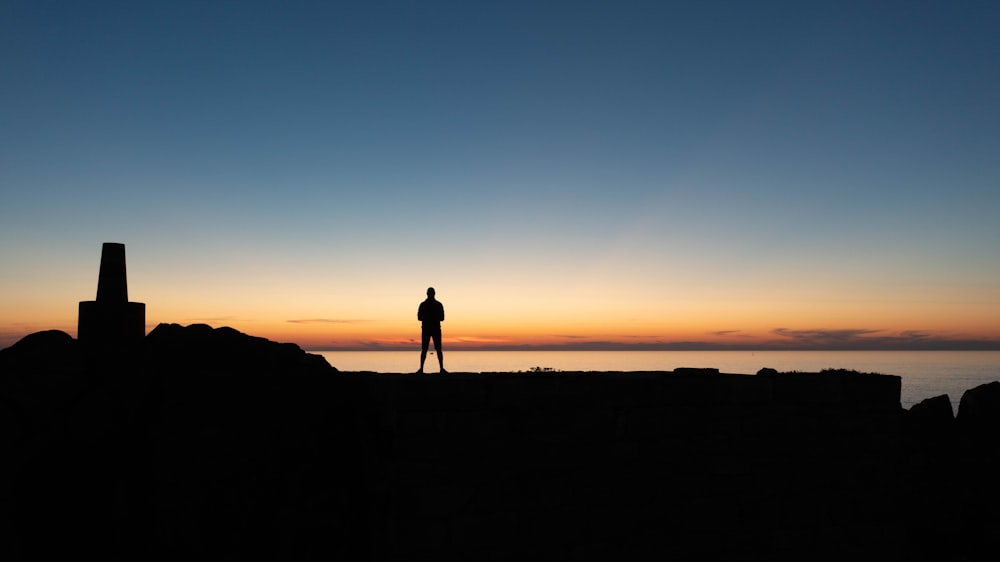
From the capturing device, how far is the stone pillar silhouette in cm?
789

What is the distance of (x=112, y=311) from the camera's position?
26.2 feet

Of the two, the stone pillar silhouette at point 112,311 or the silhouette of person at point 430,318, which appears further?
the silhouette of person at point 430,318

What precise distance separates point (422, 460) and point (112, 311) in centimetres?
398

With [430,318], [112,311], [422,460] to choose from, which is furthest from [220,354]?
[430,318]

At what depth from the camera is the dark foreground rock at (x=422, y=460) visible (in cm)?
675

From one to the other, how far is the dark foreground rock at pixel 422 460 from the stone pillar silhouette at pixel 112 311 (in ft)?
1.12

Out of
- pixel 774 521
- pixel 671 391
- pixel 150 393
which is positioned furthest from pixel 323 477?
pixel 774 521

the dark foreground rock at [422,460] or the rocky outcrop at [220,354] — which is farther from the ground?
the rocky outcrop at [220,354]

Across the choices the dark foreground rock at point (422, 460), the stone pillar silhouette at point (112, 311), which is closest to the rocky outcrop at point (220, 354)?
the dark foreground rock at point (422, 460)

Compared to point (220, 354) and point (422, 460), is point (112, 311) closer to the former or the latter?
point (220, 354)

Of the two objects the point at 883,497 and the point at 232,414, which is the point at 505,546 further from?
the point at 883,497

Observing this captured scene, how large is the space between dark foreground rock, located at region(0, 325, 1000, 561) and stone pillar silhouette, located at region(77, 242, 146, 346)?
341mm

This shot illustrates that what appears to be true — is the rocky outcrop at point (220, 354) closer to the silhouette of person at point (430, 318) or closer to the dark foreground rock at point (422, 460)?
the dark foreground rock at point (422, 460)

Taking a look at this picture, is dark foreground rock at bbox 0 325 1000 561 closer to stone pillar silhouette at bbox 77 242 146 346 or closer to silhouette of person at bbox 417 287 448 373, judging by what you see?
stone pillar silhouette at bbox 77 242 146 346
